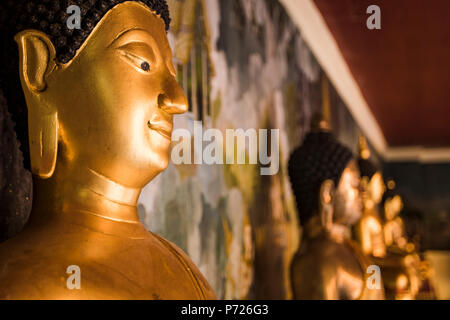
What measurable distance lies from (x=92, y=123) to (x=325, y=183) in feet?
4.02

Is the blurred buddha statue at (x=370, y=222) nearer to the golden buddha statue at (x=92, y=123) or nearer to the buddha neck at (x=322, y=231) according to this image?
the buddha neck at (x=322, y=231)

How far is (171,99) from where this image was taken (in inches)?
33.6

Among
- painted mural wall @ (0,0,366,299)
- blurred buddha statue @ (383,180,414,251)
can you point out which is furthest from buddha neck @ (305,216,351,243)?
blurred buddha statue @ (383,180,414,251)

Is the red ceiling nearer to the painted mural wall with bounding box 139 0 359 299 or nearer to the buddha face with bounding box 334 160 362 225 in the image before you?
the painted mural wall with bounding box 139 0 359 299

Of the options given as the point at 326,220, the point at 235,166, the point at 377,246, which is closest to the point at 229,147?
the point at 235,166

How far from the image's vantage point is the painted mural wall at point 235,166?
1553 mm

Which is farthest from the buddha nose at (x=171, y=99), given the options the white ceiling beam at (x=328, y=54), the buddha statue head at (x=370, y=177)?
the buddha statue head at (x=370, y=177)

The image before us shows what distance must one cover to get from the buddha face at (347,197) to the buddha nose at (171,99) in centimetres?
116

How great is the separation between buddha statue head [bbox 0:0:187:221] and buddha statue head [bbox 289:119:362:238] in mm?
1140

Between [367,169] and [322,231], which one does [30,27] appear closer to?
[322,231]

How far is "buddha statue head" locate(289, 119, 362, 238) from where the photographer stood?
190cm
